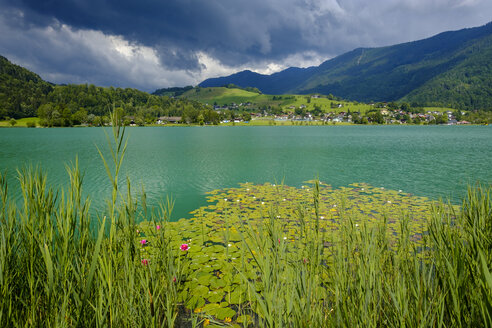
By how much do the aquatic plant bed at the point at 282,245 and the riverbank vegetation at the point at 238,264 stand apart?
0.12 ft

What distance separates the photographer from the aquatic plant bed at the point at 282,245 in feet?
7.64

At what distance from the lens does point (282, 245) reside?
2549mm

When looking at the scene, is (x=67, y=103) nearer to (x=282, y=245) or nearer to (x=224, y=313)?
(x=224, y=313)

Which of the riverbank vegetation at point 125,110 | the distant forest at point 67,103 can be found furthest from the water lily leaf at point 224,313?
the riverbank vegetation at point 125,110

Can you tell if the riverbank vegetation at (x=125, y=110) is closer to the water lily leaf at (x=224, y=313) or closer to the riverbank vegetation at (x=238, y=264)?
the riverbank vegetation at (x=238, y=264)

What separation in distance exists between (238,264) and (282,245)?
3.71 metres

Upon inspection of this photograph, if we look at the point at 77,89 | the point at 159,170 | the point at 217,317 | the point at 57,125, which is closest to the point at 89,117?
the point at 57,125

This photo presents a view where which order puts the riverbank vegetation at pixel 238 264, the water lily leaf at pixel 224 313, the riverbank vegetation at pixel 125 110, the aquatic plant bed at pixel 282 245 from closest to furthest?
the riverbank vegetation at pixel 238 264 < the aquatic plant bed at pixel 282 245 < the water lily leaf at pixel 224 313 < the riverbank vegetation at pixel 125 110

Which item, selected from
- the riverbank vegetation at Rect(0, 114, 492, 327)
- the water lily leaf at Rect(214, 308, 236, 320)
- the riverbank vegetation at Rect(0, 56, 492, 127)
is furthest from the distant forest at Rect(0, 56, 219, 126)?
the water lily leaf at Rect(214, 308, 236, 320)

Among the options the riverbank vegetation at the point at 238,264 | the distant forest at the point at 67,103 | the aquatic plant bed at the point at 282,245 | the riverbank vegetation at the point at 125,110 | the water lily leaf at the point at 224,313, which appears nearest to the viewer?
the riverbank vegetation at the point at 238,264

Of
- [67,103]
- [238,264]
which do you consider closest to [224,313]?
[238,264]

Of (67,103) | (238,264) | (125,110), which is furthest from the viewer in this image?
(67,103)

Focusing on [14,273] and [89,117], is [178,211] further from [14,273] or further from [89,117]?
[89,117]

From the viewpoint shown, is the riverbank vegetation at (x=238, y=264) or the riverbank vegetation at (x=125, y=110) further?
the riverbank vegetation at (x=125, y=110)
